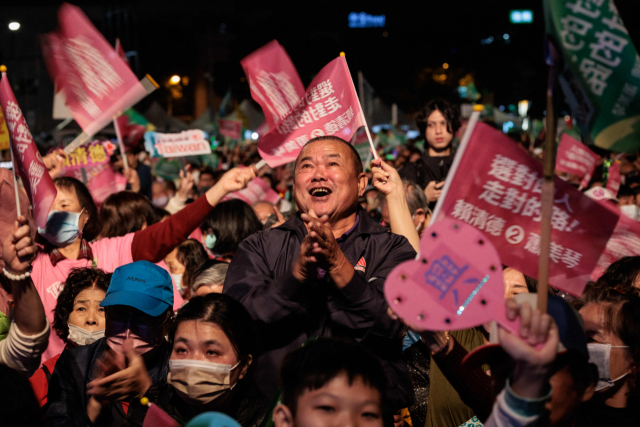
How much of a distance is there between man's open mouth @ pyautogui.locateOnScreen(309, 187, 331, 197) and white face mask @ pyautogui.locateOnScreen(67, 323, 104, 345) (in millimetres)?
1473

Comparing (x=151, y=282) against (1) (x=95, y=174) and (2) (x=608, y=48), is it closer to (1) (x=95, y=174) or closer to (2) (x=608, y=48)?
(2) (x=608, y=48)

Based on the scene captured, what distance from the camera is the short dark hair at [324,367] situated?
7.17 ft

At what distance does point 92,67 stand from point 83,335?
2926 mm

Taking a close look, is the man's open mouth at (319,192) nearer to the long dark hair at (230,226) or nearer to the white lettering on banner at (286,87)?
the white lettering on banner at (286,87)

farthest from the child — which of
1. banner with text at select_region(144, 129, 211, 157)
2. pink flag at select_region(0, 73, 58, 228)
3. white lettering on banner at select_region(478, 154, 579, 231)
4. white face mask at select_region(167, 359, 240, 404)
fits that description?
banner with text at select_region(144, 129, 211, 157)

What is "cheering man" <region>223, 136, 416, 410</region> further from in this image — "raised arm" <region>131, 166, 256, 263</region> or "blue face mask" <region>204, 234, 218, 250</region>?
"blue face mask" <region>204, 234, 218, 250</region>

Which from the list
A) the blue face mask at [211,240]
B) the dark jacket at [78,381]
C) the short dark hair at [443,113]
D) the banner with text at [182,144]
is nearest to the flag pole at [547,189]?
the dark jacket at [78,381]

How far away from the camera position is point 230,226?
511 cm

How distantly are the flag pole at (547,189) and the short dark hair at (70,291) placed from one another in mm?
2579

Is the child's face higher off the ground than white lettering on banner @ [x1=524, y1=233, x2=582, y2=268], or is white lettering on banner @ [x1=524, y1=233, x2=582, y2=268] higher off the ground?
white lettering on banner @ [x1=524, y1=233, x2=582, y2=268]

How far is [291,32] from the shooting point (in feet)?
162

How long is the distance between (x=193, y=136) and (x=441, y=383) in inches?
230

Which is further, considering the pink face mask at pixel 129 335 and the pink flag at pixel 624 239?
the pink face mask at pixel 129 335

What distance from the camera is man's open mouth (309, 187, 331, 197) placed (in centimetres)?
311
